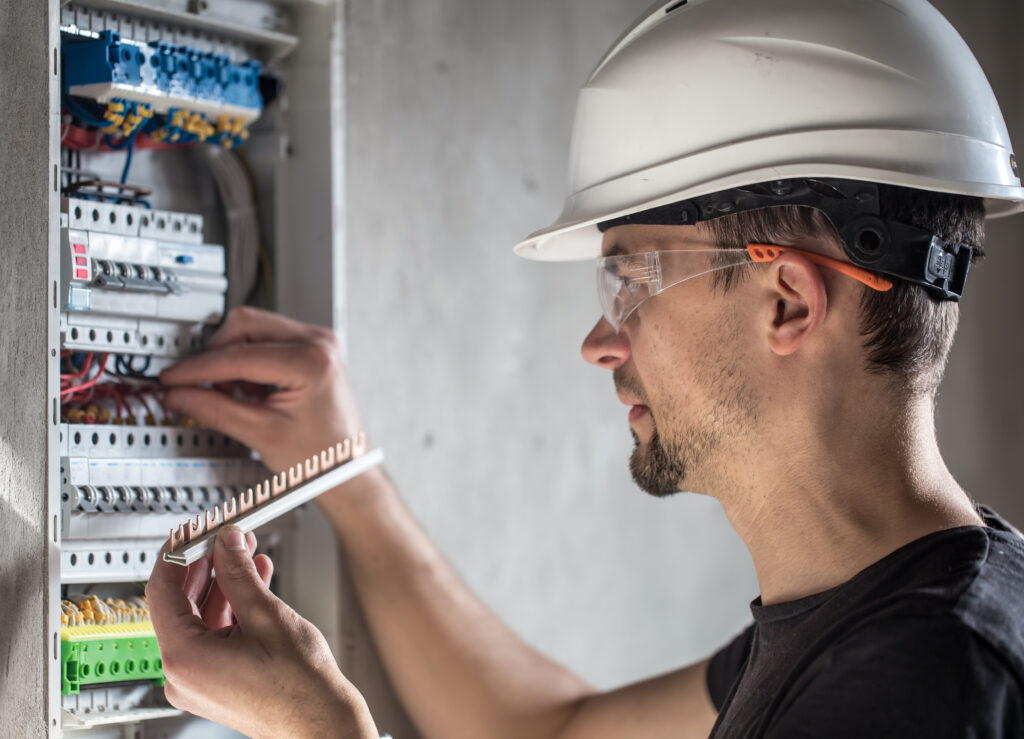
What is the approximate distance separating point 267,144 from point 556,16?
3.01 feet

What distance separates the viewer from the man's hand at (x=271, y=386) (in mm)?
1410

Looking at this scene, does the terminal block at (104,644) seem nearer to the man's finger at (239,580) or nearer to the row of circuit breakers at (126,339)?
the row of circuit breakers at (126,339)

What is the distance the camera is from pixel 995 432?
3229 millimetres

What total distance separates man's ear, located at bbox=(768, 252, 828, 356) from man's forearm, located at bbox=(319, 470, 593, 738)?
740 mm

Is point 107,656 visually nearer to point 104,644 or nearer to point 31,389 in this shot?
point 104,644

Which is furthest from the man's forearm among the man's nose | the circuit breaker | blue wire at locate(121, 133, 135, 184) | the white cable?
blue wire at locate(121, 133, 135, 184)

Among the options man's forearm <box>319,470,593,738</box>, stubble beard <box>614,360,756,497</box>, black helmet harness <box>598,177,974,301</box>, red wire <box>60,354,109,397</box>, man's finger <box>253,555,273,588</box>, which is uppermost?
black helmet harness <box>598,177,974,301</box>

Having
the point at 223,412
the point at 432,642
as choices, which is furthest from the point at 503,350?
the point at 223,412

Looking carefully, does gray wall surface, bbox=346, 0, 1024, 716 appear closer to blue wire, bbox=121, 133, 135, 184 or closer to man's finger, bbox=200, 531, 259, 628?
blue wire, bbox=121, 133, 135, 184

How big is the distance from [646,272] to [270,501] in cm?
55

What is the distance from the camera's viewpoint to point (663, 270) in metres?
1.25

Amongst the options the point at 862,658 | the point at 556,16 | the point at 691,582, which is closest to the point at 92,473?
the point at 862,658

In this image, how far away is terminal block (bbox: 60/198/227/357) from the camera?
3.98ft

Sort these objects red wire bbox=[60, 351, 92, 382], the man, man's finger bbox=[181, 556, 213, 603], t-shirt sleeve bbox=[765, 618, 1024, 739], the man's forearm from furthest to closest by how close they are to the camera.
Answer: the man's forearm → red wire bbox=[60, 351, 92, 382] → man's finger bbox=[181, 556, 213, 603] → the man → t-shirt sleeve bbox=[765, 618, 1024, 739]
